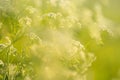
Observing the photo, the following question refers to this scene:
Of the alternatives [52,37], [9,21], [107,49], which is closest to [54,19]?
[52,37]

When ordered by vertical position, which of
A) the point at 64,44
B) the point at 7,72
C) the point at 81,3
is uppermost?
the point at 81,3

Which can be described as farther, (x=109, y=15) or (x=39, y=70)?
(x=109, y=15)

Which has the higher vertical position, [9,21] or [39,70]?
[9,21]

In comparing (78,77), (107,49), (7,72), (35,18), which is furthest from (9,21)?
(107,49)

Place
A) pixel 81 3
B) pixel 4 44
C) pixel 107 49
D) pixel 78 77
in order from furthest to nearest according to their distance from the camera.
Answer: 1. pixel 107 49
2. pixel 81 3
3. pixel 78 77
4. pixel 4 44

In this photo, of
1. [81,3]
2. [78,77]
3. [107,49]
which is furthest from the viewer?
[107,49]

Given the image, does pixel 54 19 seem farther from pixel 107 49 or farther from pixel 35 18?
pixel 107 49
